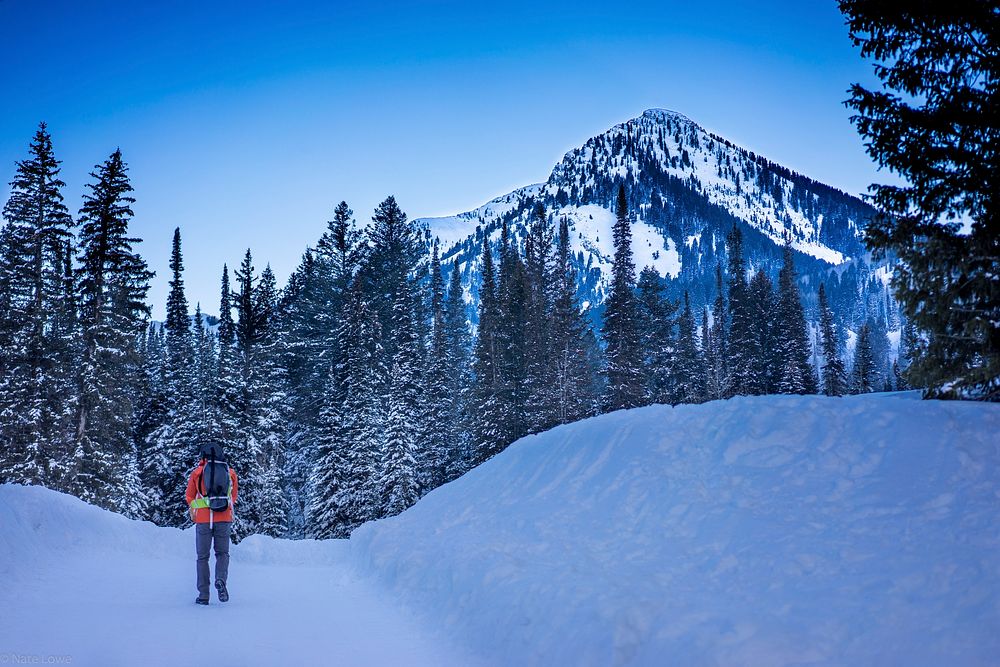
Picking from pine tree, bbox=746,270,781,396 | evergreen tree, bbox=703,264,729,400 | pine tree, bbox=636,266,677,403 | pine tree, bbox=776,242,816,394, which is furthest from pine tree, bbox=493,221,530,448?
evergreen tree, bbox=703,264,729,400

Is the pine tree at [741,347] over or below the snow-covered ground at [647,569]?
over

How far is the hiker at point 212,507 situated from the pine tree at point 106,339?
62.9 ft

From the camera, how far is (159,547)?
41.4 ft

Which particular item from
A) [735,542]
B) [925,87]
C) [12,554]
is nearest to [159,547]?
[12,554]

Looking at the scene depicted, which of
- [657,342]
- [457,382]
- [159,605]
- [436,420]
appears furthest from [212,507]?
[457,382]

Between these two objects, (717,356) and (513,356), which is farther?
(717,356)

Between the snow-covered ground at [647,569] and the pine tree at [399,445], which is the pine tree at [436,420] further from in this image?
the snow-covered ground at [647,569]

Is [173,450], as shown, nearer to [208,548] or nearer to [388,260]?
[388,260]

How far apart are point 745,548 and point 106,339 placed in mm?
26294

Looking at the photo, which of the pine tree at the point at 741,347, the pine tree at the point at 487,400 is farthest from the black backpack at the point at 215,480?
the pine tree at the point at 741,347

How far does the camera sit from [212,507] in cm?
825

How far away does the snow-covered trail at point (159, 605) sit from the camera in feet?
19.6

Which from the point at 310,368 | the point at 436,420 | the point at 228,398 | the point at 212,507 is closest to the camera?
the point at 212,507

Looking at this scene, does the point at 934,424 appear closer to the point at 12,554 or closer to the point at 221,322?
the point at 12,554
